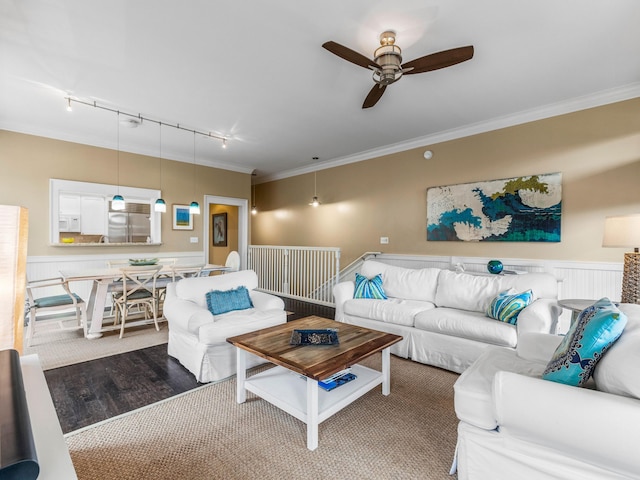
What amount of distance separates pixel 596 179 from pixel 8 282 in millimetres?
4860

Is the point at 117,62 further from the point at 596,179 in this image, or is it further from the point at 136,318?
the point at 596,179

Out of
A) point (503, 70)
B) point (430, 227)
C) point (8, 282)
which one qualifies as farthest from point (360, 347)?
point (430, 227)

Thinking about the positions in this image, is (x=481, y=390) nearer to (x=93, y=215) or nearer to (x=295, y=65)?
(x=295, y=65)

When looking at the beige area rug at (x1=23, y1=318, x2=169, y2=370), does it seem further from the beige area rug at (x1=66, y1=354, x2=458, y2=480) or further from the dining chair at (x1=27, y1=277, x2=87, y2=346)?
the beige area rug at (x1=66, y1=354, x2=458, y2=480)

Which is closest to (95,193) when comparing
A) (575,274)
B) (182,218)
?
(182,218)

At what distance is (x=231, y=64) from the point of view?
287 cm

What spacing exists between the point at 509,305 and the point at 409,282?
118cm

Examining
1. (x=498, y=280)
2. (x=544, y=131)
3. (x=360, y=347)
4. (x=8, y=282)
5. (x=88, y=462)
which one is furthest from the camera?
(x=544, y=131)

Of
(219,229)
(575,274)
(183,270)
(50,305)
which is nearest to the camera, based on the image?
(50,305)

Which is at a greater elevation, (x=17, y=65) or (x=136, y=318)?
(x=17, y=65)

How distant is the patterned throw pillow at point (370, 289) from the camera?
12.3 feet

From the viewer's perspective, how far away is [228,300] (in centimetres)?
314

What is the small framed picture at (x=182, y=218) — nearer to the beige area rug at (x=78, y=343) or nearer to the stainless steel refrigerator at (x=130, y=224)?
the stainless steel refrigerator at (x=130, y=224)

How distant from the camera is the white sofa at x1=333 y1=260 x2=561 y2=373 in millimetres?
2672
